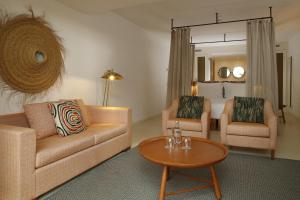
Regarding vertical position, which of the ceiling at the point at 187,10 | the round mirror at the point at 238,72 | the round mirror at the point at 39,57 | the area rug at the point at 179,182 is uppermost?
the ceiling at the point at 187,10

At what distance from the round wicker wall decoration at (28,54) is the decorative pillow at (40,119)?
1.55 ft

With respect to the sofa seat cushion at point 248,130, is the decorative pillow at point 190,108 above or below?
above

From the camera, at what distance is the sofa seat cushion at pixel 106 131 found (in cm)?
271

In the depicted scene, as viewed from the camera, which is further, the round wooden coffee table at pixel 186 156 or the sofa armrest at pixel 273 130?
the sofa armrest at pixel 273 130

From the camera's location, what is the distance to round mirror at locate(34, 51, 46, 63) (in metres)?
3.03

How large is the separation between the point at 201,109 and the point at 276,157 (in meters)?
1.39

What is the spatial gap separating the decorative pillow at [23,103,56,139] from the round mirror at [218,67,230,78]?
7.23 meters

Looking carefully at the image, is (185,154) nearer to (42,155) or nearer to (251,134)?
(42,155)

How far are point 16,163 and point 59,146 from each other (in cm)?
45

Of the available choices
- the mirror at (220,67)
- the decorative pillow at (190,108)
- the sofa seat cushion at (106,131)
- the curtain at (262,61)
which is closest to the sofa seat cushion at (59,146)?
the sofa seat cushion at (106,131)

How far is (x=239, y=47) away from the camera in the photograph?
818 cm

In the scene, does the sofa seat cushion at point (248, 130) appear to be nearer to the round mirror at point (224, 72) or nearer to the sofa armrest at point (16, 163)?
the sofa armrest at point (16, 163)

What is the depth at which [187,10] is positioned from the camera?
4559mm

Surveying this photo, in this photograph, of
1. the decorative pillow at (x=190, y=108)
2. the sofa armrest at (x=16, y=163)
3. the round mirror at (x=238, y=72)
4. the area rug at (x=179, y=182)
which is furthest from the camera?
the round mirror at (x=238, y=72)
